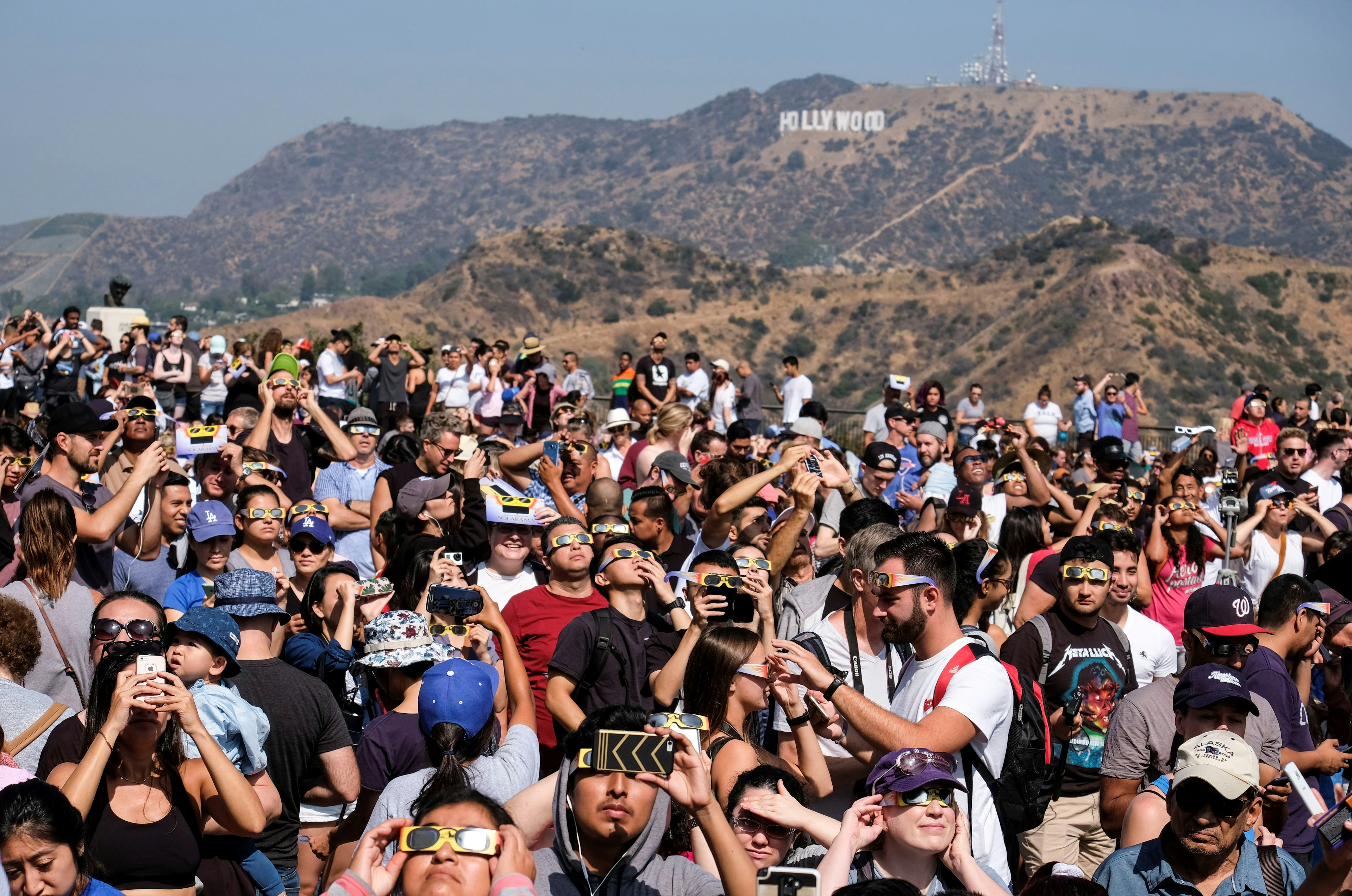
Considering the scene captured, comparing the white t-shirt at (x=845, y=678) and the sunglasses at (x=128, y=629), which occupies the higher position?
the sunglasses at (x=128, y=629)

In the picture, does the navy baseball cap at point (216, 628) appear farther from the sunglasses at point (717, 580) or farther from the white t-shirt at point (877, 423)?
the white t-shirt at point (877, 423)

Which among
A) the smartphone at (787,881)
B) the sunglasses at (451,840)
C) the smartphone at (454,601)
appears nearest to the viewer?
the smartphone at (787,881)

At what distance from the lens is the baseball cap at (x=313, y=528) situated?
598 cm

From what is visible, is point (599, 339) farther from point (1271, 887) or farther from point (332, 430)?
point (1271, 887)

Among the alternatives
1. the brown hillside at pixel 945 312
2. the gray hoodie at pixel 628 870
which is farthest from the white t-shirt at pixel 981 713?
the brown hillside at pixel 945 312

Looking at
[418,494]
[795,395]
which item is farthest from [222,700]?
[795,395]

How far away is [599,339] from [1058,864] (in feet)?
210

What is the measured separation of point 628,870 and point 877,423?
10014 mm

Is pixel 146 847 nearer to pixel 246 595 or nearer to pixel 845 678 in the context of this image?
pixel 246 595

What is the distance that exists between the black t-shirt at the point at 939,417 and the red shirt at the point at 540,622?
21.3 feet

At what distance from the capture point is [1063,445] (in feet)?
60.4

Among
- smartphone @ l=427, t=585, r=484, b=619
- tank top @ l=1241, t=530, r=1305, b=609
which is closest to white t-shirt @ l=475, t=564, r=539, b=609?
smartphone @ l=427, t=585, r=484, b=619

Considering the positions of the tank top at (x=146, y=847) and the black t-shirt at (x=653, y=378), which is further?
the black t-shirt at (x=653, y=378)

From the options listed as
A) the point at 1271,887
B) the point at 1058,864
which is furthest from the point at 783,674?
the point at 1271,887
